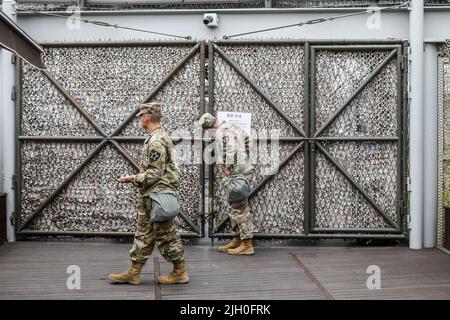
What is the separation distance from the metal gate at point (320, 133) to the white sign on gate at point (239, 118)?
8cm

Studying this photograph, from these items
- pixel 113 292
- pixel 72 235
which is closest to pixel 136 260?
pixel 113 292

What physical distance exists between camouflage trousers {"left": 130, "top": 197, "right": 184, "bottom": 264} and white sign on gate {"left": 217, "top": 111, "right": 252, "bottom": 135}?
259cm

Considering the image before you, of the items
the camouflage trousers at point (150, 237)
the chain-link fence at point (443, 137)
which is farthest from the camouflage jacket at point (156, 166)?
the chain-link fence at point (443, 137)

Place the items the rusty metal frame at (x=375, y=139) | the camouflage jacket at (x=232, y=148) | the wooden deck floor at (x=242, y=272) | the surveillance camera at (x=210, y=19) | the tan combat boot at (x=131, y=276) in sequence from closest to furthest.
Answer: the wooden deck floor at (x=242, y=272) → the tan combat boot at (x=131, y=276) → the camouflage jacket at (x=232, y=148) → the rusty metal frame at (x=375, y=139) → the surveillance camera at (x=210, y=19)

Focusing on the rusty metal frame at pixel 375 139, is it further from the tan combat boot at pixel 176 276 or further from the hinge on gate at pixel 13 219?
the hinge on gate at pixel 13 219

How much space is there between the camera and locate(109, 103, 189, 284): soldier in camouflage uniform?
6.12 metres

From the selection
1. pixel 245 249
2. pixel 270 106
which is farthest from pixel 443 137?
pixel 245 249

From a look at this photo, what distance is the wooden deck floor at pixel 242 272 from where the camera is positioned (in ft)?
19.9

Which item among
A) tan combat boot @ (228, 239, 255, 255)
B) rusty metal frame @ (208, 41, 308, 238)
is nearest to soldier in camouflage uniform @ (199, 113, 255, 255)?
tan combat boot @ (228, 239, 255, 255)

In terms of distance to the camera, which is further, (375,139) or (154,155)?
(375,139)

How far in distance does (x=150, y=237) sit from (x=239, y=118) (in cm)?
287

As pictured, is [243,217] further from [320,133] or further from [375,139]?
[375,139]

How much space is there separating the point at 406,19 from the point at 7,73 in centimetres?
620

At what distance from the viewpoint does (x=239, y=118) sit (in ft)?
27.7
